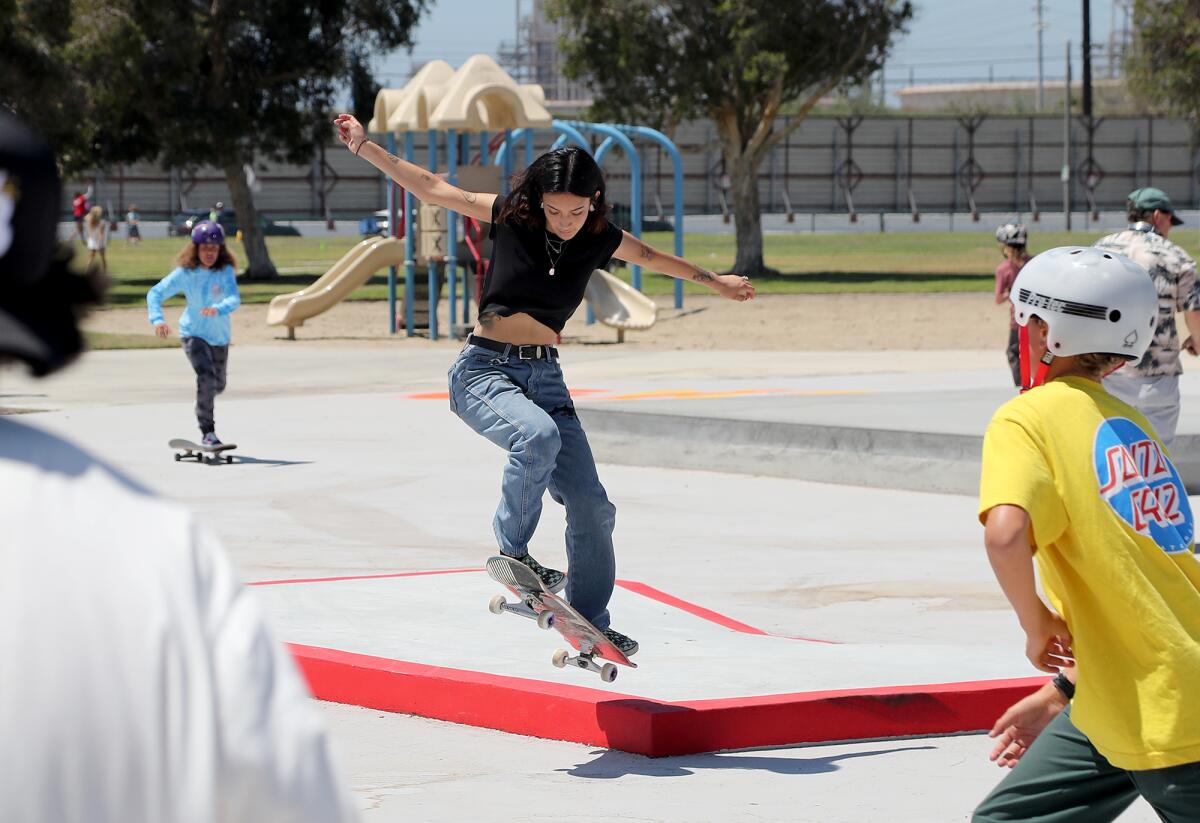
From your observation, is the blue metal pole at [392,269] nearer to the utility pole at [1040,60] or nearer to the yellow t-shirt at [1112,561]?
the yellow t-shirt at [1112,561]

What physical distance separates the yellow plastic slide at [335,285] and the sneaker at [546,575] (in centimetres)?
2110

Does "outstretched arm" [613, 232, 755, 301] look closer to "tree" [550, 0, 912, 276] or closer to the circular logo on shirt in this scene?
the circular logo on shirt

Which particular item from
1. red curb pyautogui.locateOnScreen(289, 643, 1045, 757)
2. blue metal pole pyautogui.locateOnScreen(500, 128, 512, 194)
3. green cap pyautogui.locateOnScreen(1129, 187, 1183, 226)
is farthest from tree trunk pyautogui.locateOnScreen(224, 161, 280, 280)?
red curb pyautogui.locateOnScreen(289, 643, 1045, 757)

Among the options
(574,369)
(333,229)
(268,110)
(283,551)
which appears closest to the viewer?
(283,551)

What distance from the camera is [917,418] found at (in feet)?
42.6

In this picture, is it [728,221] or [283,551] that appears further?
[728,221]

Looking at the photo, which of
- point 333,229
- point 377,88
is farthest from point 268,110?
point 333,229

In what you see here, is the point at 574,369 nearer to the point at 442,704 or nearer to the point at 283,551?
the point at 283,551

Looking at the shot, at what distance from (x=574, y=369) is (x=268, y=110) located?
25.4m

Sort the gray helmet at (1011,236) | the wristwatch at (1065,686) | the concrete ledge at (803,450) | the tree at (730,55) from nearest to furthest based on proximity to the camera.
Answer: the wristwatch at (1065,686), the concrete ledge at (803,450), the gray helmet at (1011,236), the tree at (730,55)

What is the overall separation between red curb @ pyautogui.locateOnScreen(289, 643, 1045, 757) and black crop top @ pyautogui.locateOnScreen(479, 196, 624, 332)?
1235 millimetres

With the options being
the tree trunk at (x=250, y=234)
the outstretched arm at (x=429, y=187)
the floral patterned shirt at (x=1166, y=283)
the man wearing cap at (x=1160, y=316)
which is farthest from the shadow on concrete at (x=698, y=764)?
the tree trunk at (x=250, y=234)

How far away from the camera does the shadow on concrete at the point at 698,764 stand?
5.48 metres

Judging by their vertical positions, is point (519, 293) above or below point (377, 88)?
below
